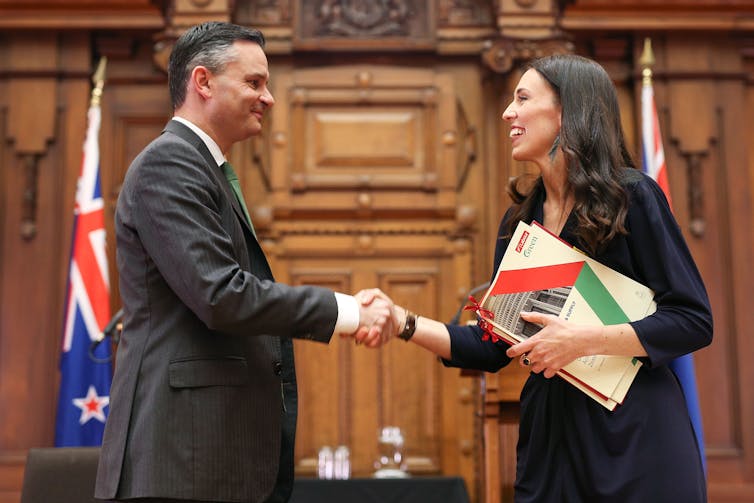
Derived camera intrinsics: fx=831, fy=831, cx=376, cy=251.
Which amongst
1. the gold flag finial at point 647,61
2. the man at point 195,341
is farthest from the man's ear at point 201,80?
the gold flag finial at point 647,61

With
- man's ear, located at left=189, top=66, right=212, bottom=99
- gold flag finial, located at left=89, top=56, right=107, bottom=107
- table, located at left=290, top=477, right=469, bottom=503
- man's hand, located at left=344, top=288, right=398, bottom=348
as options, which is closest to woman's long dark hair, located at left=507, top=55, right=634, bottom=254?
man's hand, located at left=344, top=288, right=398, bottom=348

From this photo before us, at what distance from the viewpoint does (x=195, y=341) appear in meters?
1.67

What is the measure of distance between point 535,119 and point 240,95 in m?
0.69

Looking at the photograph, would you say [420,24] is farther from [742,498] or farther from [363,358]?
[742,498]

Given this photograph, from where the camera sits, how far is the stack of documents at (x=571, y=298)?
1692 mm

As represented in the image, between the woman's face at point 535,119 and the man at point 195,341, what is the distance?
1.80ft

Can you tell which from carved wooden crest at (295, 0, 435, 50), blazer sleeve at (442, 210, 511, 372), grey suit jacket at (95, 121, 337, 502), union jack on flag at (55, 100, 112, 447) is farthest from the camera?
carved wooden crest at (295, 0, 435, 50)

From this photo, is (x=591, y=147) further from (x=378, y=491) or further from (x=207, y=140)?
(x=378, y=491)

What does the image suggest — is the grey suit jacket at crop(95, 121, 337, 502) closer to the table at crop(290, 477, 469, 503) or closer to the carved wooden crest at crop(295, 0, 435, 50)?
the table at crop(290, 477, 469, 503)

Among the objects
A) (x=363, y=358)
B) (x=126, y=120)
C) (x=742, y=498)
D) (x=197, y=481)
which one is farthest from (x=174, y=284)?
(x=742, y=498)

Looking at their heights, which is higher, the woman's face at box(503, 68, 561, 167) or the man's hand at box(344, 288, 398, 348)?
the woman's face at box(503, 68, 561, 167)

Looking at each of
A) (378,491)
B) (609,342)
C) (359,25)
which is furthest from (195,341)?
(359,25)

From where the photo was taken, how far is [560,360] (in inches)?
65.9

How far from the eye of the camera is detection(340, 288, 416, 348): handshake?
6.22ft
